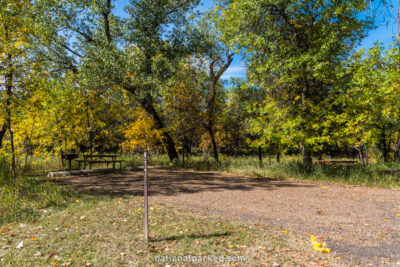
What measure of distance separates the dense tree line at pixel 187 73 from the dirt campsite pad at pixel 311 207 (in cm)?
253

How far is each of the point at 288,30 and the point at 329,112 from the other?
3964mm

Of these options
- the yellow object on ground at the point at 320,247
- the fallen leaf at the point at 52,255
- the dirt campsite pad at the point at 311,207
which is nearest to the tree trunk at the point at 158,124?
the dirt campsite pad at the point at 311,207

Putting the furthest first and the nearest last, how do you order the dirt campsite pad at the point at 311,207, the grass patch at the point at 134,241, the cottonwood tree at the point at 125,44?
1. the cottonwood tree at the point at 125,44
2. the dirt campsite pad at the point at 311,207
3. the grass patch at the point at 134,241

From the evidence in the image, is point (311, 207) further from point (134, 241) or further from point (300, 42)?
point (300, 42)

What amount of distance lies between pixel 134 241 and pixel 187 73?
1095 cm

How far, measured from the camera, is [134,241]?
3.56m

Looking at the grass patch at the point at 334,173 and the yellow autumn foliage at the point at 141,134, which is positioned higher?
the yellow autumn foliage at the point at 141,134

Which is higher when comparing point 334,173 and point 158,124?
point 158,124

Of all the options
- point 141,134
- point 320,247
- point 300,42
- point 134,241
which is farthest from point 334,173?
point 141,134

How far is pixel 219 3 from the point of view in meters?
15.3

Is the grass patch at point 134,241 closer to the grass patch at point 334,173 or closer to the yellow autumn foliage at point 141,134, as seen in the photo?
the grass patch at point 334,173

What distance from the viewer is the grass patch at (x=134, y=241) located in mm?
3102

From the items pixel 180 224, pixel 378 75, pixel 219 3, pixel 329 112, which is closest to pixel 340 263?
pixel 180 224

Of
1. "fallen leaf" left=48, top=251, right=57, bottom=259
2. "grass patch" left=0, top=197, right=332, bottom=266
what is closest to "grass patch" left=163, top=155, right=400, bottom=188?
"grass patch" left=0, top=197, right=332, bottom=266
